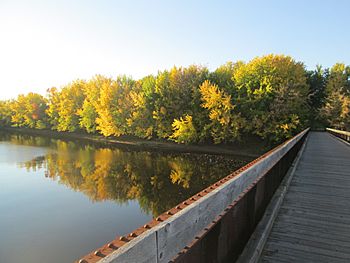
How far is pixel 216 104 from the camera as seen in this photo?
1347 inches

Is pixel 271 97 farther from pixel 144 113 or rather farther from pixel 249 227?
pixel 249 227

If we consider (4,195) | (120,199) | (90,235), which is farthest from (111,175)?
(90,235)

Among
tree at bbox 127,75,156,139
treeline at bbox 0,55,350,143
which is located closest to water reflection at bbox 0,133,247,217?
treeline at bbox 0,55,350,143

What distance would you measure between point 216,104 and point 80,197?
23.3m

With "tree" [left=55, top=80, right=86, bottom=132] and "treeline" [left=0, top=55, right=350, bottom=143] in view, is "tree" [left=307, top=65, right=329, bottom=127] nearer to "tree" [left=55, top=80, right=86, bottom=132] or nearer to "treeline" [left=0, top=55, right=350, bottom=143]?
"treeline" [left=0, top=55, right=350, bottom=143]

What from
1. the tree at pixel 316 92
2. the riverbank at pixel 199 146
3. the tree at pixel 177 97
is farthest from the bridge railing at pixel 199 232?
the tree at pixel 316 92

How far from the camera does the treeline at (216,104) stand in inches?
1328

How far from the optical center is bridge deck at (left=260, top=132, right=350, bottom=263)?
3.65 metres

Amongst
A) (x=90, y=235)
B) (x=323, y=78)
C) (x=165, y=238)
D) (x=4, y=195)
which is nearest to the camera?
(x=165, y=238)

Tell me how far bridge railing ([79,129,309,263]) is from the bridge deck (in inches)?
25.5

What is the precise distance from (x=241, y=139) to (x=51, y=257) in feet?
103

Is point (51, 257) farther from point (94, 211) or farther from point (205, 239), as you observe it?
point (205, 239)

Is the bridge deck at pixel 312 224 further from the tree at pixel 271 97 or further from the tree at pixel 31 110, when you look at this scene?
the tree at pixel 31 110

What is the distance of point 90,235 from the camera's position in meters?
11.0
